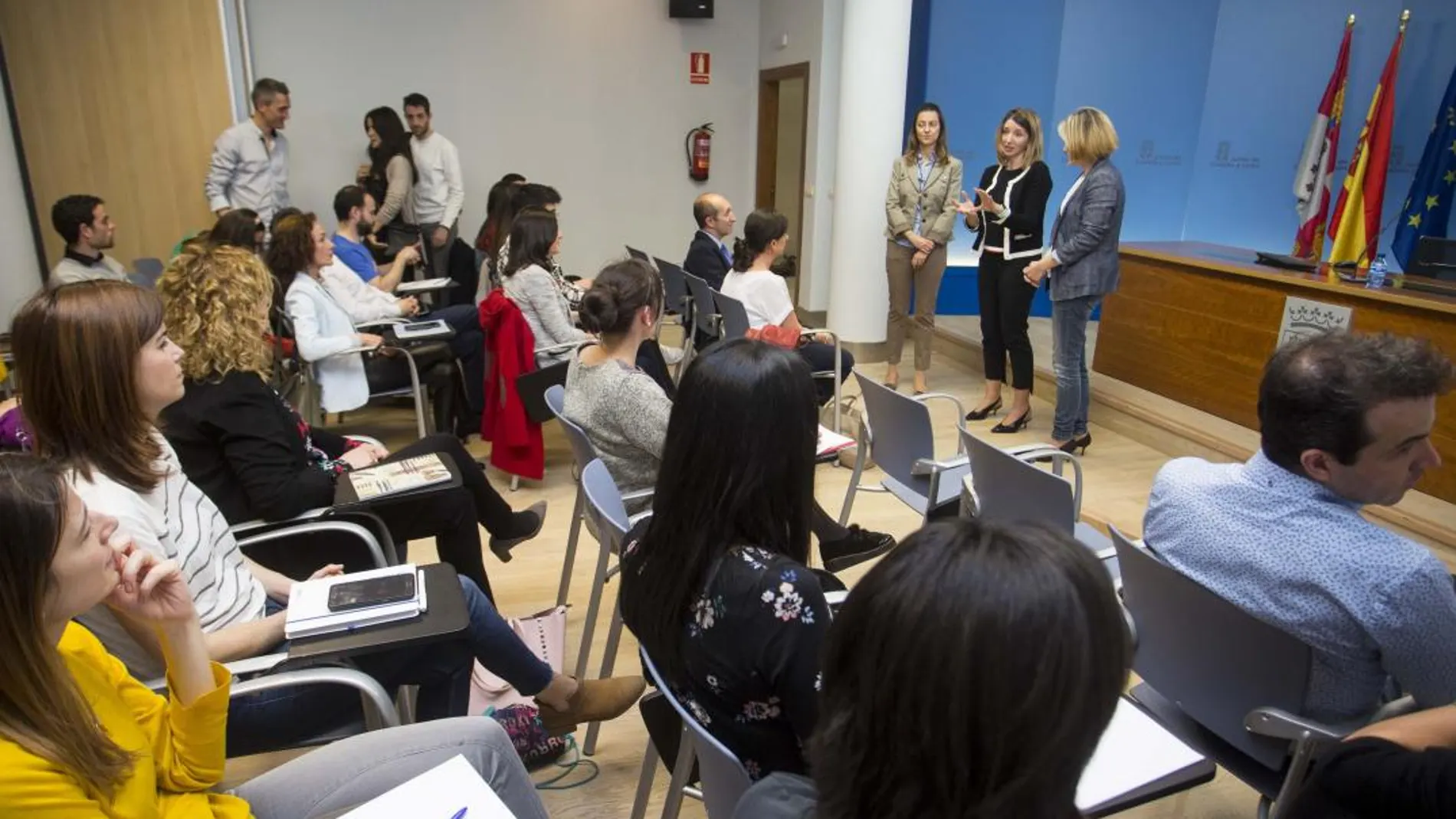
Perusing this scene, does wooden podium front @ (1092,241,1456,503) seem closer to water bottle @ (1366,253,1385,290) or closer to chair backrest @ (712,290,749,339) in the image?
water bottle @ (1366,253,1385,290)

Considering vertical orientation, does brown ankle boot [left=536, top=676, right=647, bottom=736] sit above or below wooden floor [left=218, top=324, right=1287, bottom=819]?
above

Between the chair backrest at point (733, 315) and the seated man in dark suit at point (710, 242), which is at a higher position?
the seated man in dark suit at point (710, 242)

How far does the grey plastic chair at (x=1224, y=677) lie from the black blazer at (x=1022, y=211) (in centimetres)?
308

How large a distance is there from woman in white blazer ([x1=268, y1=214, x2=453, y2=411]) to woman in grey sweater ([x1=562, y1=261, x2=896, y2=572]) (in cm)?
133

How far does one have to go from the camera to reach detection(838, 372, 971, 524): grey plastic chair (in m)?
2.61

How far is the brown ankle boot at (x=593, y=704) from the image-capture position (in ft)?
6.69

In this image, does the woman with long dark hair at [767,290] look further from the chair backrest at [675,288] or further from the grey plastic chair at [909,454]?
the grey plastic chair at [909,454]

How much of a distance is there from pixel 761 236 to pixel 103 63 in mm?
4350

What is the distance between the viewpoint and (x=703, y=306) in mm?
4449

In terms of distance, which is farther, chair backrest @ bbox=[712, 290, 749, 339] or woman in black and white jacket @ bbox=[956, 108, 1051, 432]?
woman in black and white jacket @ bbox=[956, 108, 1051, 432]

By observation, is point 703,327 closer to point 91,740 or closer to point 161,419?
point 161,419

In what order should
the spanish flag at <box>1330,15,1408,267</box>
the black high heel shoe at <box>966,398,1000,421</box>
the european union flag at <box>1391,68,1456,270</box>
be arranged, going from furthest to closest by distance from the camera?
the spanish flag at <box>1330,15,1408,267</box>, the european union flag at <box>1391,68,1456,270</box>, the black high heel shoe at <box>966,398,1000,421</box>

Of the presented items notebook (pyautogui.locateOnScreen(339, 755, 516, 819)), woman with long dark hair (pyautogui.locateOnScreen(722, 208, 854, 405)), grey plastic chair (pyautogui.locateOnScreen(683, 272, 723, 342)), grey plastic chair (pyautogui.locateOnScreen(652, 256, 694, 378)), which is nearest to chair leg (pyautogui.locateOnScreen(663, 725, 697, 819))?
notebook (pyautogui.locateOnScreen(339, 755, 516, 819))

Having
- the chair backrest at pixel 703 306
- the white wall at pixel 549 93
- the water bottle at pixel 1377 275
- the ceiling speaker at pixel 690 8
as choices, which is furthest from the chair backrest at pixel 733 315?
the ceiling speaker at pixel 690 8
